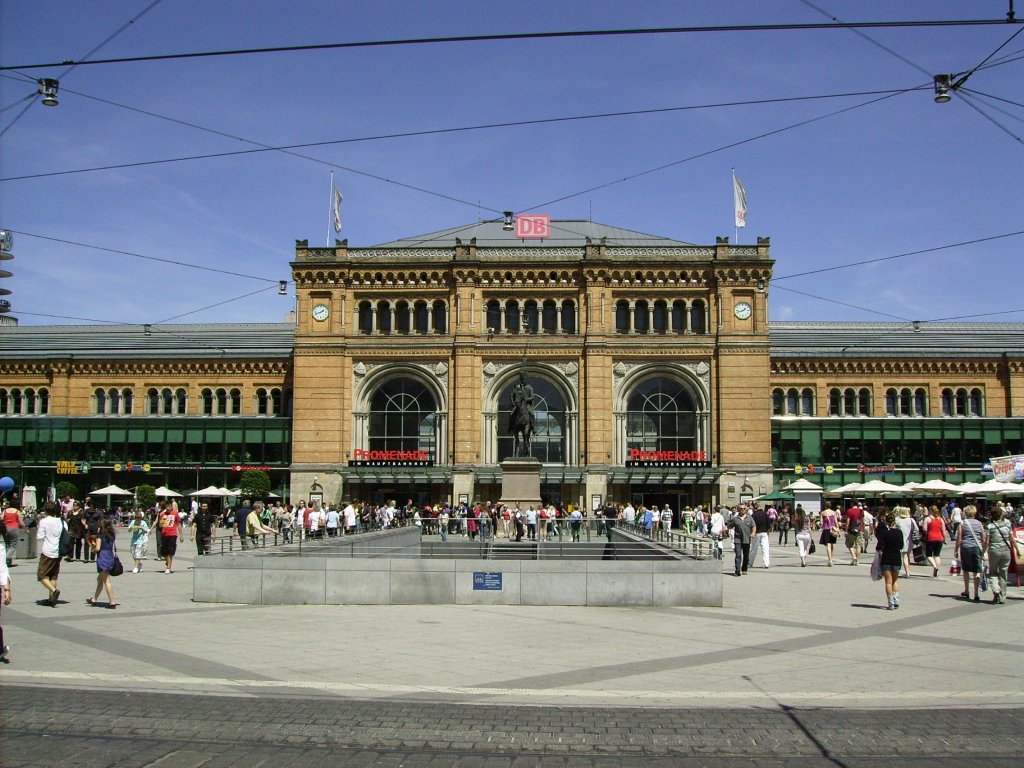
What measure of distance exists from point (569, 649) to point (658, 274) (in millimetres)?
47518

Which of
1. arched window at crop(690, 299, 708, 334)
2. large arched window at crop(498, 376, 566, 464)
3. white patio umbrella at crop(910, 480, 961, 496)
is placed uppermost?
arched window at crop(690, 299, 708, 334)

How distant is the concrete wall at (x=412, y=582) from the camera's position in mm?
18859

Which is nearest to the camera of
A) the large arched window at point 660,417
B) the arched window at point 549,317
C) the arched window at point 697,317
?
the large arched window at point 660,417

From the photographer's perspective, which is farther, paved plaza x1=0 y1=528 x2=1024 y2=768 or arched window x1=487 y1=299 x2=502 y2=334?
arched window x1=487 y1=299 x2=502 y2=334

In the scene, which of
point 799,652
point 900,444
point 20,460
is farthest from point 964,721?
point 20,460

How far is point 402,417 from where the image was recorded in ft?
199

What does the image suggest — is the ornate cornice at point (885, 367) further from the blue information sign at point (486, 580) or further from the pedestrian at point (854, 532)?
the blue information sign at point (486, 580)

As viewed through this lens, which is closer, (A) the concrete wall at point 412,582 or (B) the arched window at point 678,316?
(A) the concrete wall at point 412,582

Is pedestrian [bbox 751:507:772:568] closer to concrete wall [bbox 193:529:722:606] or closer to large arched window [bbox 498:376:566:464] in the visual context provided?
concrete wall [bbox 193:529:722:606]

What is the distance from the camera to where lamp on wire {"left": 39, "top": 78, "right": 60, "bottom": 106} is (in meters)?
15.8

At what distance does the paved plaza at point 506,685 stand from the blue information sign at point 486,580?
796 millimetres

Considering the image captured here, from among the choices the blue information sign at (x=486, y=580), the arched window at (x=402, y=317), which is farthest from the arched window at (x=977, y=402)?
the blue information sign at (x=486, y=580)

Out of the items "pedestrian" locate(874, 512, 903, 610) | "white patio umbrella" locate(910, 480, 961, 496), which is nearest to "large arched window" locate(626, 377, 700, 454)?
"white patio umbrella" locate(910, 480, 961, 496)

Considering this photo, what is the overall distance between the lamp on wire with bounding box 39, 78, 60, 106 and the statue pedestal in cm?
2607
